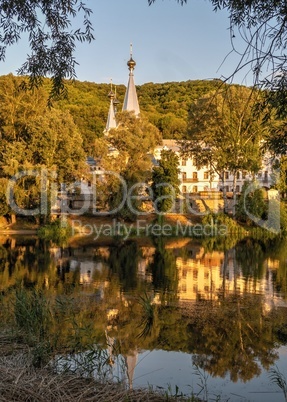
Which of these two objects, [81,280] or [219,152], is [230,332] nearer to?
[81,280]

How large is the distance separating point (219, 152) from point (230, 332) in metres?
30.5

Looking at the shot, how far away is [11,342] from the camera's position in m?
8.25

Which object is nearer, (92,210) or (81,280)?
(81,280)

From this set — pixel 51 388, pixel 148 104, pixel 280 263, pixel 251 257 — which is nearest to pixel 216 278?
pixel 280 263

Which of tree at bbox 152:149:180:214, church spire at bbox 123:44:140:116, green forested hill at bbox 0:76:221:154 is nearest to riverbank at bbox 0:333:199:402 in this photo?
tree at bbox 152:149:180:214

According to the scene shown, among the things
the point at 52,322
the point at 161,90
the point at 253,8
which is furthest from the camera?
the point at 161,90

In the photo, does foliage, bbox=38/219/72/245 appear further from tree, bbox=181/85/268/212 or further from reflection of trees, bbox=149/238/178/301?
tree, bbox=181/85/268/212

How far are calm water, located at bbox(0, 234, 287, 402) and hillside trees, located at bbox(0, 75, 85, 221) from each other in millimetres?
11638

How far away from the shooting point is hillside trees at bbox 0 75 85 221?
118ft

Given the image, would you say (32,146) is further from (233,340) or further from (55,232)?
(233,340)

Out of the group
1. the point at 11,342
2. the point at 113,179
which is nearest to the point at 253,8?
the point at 11,342

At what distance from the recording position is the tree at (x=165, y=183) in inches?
1585

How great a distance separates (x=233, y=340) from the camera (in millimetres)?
9719

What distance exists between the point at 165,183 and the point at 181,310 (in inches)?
1174
